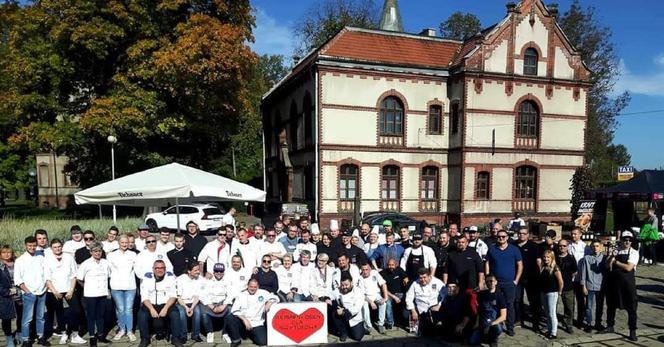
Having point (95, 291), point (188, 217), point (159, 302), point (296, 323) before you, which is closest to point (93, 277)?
point (95, 291)

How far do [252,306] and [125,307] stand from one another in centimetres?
227

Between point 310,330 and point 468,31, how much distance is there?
160 feet

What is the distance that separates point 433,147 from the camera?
78.4 ft

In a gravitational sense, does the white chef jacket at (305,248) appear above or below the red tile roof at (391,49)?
below

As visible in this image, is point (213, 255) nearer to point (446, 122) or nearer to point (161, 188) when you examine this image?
point (161, 188)

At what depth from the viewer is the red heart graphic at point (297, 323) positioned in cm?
744

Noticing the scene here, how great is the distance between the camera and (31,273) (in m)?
7.10

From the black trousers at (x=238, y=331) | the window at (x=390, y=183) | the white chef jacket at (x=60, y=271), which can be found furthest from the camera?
the window at (x=390, y=183)

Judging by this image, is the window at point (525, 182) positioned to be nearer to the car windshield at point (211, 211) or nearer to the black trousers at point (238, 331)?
the car windshield at point (211, 211)

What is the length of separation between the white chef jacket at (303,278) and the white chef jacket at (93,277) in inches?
132

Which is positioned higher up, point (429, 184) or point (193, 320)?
point (429, 184)

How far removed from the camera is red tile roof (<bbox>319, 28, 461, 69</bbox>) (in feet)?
73.6

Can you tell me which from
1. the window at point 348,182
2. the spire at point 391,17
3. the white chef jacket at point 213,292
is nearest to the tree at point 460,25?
the spire at point 391,17

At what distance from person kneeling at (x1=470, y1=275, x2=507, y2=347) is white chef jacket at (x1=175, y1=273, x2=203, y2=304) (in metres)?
4.89
